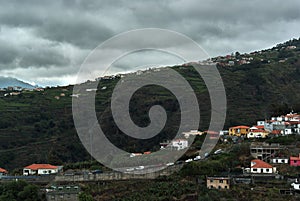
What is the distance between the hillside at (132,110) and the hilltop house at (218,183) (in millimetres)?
18079

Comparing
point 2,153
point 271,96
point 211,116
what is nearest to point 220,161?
point 211,116

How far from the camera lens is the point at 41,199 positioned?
1037 inches

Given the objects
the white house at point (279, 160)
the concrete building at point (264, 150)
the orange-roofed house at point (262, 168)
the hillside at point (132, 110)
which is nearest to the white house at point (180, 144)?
the hillside at point (132, 110)

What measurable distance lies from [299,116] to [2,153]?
31.7 metres

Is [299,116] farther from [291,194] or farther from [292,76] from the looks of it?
[292,76]

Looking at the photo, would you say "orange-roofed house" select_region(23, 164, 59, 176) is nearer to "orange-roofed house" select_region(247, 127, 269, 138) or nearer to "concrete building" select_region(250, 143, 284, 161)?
"concrete building" select_region(250, 143, 284, 161)

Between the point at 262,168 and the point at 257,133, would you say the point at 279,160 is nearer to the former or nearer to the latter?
the point at 262,168

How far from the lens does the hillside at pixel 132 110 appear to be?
4869cm

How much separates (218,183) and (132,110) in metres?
33.6

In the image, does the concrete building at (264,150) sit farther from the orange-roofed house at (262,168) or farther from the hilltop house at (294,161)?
the orange-roofed house at (262,168)

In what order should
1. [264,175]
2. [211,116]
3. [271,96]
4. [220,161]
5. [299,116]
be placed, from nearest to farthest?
[264,175] → [220,161] → [299,116] → [211,116] → [271,96]

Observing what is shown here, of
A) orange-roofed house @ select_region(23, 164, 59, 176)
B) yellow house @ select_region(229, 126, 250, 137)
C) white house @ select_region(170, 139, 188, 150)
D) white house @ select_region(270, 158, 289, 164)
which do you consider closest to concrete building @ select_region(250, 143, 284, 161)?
white house @ select_region(270, 158, 289, 164)

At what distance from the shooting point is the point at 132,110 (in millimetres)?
57781

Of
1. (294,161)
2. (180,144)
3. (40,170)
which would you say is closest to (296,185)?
(294,161)
